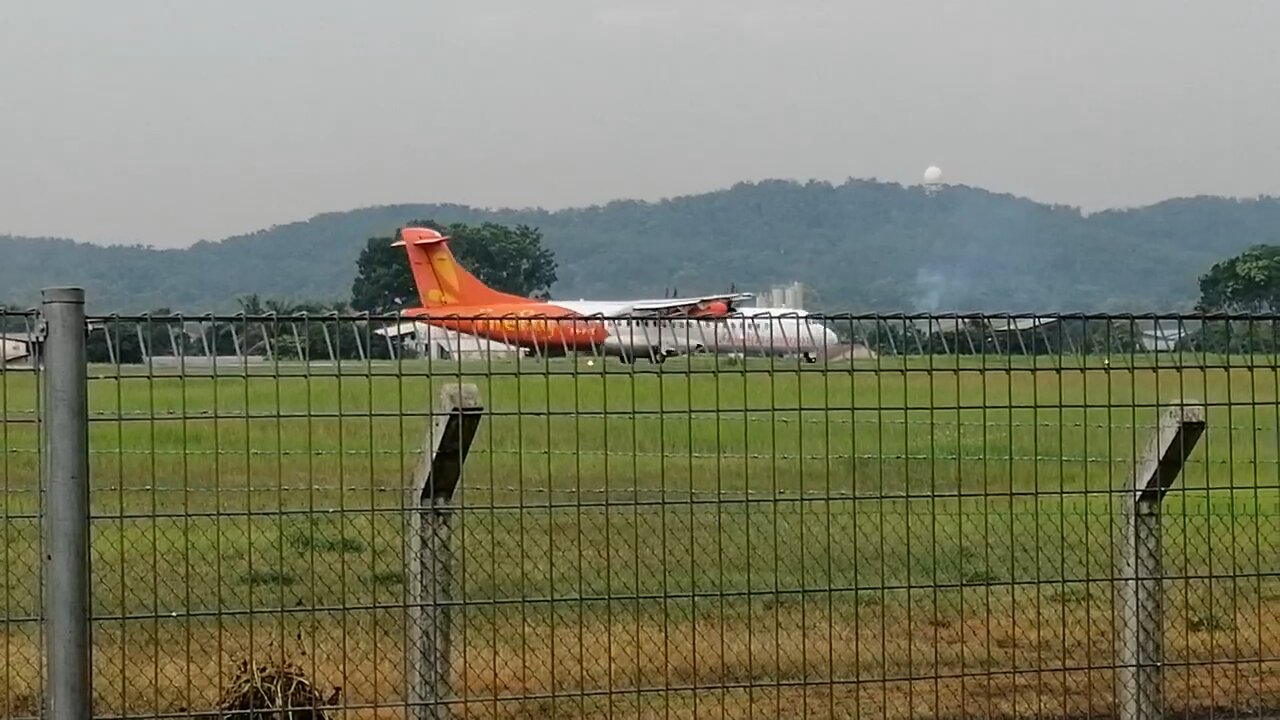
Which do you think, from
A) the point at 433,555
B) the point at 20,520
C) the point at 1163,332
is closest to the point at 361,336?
the point at 433,555

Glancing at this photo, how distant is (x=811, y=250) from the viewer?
292ft

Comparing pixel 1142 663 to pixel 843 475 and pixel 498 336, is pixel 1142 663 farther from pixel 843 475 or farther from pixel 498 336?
pixel 843 475

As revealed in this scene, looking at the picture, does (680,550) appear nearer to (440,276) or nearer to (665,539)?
(665,539)

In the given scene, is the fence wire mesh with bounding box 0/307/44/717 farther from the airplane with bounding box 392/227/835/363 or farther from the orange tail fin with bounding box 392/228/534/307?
the orange tail fin with bounding box 392/228/534/307

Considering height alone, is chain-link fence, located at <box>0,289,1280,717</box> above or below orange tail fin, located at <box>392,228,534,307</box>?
below

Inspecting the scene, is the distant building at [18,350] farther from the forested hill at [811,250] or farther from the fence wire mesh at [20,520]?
the forested hill at [811,250]

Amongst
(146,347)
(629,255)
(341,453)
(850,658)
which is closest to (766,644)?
(850,658)

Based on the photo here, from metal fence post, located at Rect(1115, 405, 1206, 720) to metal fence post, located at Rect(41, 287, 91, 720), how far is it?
3442 mm

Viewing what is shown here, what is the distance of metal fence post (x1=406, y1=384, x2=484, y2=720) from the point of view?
542 centimetres

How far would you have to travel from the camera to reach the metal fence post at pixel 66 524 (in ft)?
16.0

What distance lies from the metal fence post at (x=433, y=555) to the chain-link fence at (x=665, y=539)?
0.04ft

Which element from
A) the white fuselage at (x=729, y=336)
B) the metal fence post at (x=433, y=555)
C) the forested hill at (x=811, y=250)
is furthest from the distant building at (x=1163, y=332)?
the forested hill at (x=811, y=250)

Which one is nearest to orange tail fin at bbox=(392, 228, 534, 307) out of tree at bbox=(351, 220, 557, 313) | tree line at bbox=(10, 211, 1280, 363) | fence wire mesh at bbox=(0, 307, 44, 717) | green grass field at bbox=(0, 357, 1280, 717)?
tree at bbox=(351, 220, 557, 313)

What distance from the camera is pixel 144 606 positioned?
939cm
